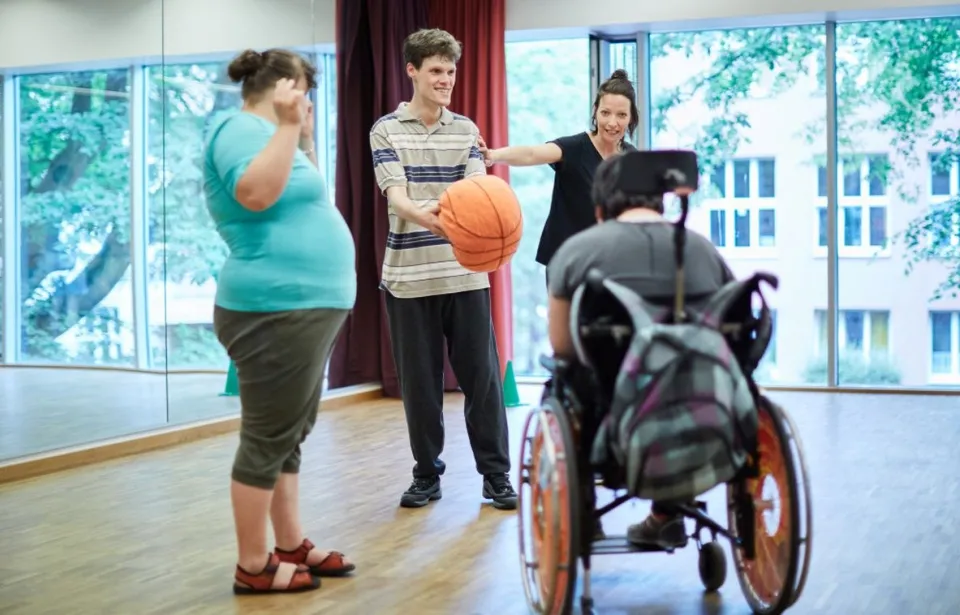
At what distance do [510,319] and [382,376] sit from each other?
85 cm

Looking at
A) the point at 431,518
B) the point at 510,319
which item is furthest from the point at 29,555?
the point at 510,319

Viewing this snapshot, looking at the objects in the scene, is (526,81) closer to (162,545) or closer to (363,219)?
(363,219)

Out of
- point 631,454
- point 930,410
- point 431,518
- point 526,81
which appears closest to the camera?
point 631,454

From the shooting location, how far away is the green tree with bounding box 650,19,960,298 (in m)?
6.98

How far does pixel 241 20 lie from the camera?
584 cm

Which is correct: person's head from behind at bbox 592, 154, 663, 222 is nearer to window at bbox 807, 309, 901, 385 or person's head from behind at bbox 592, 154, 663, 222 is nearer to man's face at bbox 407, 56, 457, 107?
man's face at bbox 407, 56, 457, 107

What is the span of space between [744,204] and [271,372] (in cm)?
522

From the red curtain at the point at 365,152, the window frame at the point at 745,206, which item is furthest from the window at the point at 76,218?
the window frame at the point at 745,206

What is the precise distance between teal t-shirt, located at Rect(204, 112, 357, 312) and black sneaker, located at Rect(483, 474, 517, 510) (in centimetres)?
125

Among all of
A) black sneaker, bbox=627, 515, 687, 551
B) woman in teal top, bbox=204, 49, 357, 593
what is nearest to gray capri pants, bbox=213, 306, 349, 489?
woman in teal top, bbox=204, 49, 357, 593

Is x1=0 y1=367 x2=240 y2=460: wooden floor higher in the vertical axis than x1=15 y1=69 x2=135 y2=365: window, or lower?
lower

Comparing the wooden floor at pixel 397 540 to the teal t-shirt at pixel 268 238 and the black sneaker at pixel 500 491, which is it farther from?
the teal t-shirt at pixel 268 238

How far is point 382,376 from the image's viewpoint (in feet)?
22.2

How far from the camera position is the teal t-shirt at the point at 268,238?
2.61 m
